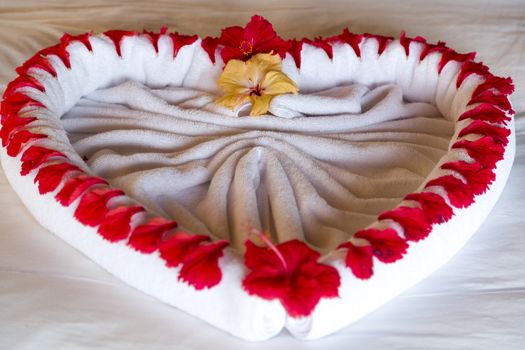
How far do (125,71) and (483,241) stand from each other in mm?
627

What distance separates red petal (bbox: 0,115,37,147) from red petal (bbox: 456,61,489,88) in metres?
0.64

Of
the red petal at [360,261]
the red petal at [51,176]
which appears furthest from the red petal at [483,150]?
the red petal at [51,176]

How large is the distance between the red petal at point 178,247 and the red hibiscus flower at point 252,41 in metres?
0.46

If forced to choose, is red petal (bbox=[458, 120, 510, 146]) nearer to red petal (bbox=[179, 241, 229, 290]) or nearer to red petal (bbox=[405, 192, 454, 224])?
red petal (bbox=[405, 192, 454, 224])


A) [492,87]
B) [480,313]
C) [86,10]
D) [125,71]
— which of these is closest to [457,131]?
Result: [492,87]

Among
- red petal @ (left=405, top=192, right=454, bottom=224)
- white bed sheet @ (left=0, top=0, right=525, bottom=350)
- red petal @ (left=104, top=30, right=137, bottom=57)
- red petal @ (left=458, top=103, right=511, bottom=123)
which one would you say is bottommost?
white bed sheet @ (left=0, top=0, right=525, bottom=350)

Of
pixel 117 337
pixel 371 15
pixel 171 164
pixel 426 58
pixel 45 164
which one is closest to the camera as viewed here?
pixel 117 337

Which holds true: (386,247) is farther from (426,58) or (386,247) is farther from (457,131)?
(426,58)

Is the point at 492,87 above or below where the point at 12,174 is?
above

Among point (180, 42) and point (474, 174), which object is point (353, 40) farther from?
point (474, 174)

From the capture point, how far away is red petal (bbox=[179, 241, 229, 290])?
0.88 metres

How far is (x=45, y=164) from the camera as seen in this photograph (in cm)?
106

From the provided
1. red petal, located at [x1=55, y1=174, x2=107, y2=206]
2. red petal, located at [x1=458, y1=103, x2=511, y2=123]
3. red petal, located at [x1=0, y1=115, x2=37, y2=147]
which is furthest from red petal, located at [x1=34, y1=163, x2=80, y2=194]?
Answer: red petal, located at [x1=458, y1=103, x2=511, y2=123]

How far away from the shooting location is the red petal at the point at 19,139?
3.63 ft
